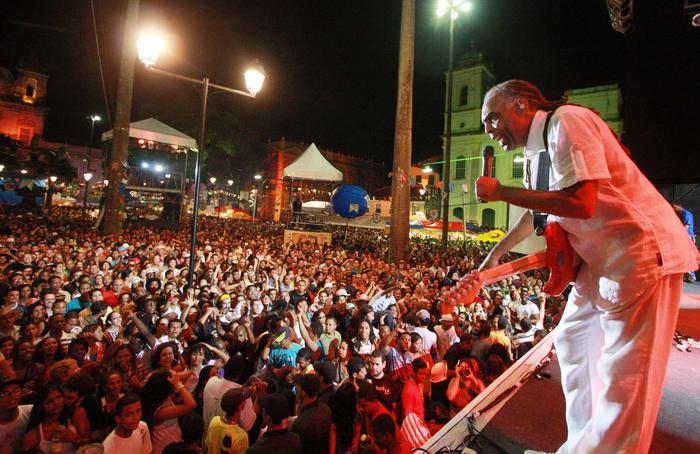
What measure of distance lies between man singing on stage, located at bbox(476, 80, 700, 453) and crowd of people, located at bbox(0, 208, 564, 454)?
2.16 metres

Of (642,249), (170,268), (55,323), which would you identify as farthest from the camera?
(170,268)

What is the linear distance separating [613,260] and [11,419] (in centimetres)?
440

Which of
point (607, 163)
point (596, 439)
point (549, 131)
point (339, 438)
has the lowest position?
point (339, 438)

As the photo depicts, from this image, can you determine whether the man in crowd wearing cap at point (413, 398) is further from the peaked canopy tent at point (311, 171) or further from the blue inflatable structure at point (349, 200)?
the peaked canopy tent at point (311, 171)

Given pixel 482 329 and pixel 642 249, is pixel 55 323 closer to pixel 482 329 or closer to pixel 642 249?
pixel 482 329

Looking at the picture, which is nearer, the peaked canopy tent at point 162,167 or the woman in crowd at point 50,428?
the woman in crowd at point 50,428

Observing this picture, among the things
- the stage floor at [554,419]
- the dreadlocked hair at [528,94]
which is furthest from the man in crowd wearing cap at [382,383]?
the dreadlocked hair at [528,94]

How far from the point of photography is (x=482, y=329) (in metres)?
5.45

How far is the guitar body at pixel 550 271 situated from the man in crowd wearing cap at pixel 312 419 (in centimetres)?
218

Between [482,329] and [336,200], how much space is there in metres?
10.3

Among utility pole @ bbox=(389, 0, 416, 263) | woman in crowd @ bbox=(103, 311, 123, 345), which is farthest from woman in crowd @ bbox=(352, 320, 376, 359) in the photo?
utility pole @ bbox=(389, 0, 416, 263)

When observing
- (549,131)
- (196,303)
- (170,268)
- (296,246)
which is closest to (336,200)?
(296,246)

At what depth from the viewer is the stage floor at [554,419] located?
2180 millimetres

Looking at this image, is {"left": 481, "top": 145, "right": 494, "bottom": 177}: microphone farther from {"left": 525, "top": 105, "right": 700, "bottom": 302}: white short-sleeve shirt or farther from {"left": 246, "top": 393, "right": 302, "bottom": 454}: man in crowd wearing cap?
{"left": 246, "top": 393, "right": 302, "bottom": 454}: man in crowd wearing cap
